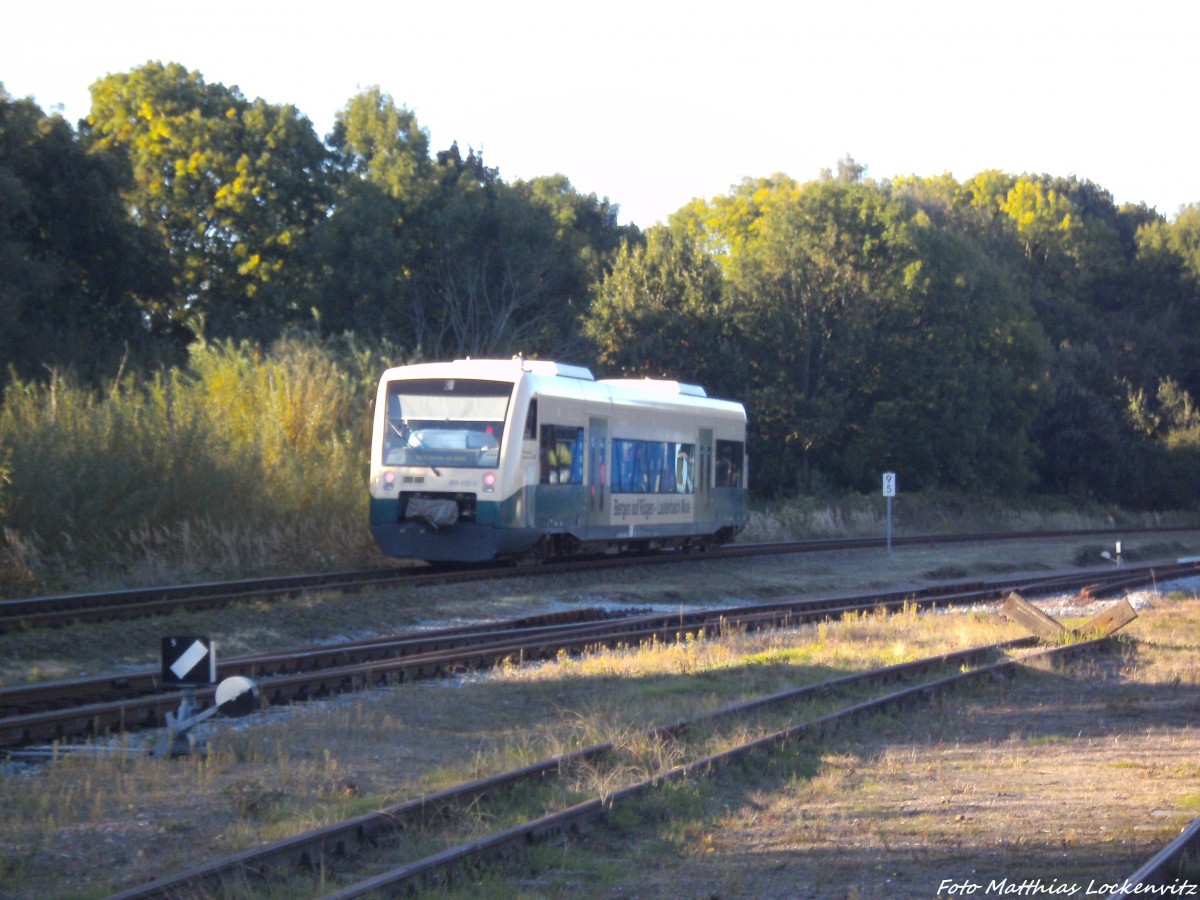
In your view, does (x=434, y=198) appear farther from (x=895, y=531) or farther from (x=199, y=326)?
(x=895, y=531)

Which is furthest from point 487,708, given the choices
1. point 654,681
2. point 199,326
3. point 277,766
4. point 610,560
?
point 199,326

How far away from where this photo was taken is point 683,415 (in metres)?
26.7

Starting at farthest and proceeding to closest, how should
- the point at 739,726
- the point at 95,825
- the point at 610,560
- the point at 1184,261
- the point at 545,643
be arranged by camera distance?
1. the point at 1184,261
2. the point at 610,560
3. the point at 545,643
4. the point at 739,726
5. the point at 95,825

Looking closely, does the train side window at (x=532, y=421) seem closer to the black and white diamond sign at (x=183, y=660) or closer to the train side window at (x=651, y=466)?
the train side window at (x=651, y=466)

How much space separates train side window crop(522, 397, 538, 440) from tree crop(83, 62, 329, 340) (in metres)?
23.4

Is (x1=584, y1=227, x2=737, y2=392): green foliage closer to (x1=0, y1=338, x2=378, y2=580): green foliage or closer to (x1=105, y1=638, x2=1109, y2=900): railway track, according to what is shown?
(x1=0, y1=338, x2=378, y2=580): green foliage

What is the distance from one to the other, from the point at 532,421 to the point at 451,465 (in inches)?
57.5

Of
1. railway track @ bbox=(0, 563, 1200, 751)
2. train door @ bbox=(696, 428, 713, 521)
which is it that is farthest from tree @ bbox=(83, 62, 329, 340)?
railway track @ bbox=(0, 563, 1200, 751)

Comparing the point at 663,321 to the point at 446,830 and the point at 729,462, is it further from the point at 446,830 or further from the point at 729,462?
the point at 446,830

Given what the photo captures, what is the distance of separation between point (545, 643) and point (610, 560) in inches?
429

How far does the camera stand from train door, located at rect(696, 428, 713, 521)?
90.7 ft

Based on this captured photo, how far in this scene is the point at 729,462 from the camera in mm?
29203

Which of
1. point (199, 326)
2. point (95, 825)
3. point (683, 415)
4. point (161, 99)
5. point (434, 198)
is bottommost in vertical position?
point (95, 825)

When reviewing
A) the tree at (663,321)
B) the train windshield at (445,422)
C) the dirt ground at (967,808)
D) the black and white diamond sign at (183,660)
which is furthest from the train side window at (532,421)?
the tree at (663,321)
